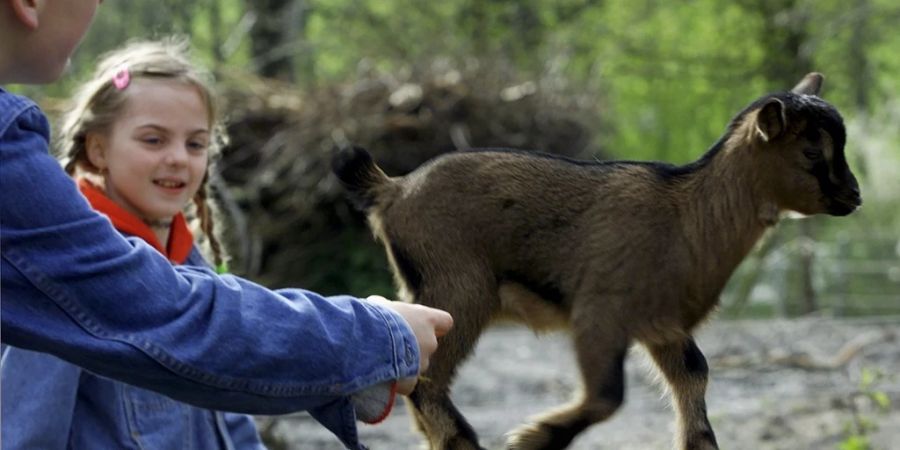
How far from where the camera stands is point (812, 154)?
8.73ft

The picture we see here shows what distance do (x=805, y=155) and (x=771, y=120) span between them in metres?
0.12

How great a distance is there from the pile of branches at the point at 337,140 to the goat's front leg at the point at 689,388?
28.0 ft

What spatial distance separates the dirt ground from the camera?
636cm

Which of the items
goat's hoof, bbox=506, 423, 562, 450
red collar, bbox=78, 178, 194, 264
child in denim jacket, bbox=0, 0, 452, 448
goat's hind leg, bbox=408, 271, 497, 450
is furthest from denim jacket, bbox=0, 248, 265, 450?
child in denim jacket, bbox=0, 0, 452, 448

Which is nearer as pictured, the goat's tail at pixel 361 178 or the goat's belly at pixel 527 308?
the goat's belly at pixel 527 308

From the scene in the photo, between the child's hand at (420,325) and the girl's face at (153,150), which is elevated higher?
the child's hand at (420,325)

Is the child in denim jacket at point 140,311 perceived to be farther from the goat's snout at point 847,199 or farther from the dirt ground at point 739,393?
the dirt ground at point 739,393

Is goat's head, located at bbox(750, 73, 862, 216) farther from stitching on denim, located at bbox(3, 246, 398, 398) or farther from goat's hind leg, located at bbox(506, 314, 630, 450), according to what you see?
stitching on denim, located at bbox(3, 246, 398, 398)

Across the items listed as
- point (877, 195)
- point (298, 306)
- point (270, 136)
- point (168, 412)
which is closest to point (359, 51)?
point (270, 136)

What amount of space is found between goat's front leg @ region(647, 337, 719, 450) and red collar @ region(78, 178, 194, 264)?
144cm

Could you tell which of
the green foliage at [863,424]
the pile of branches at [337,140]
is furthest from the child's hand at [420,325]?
the pile of branches at [337,140]

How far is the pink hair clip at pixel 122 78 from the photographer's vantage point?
11.8 ft

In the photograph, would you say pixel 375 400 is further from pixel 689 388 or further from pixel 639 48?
pixel 639 48

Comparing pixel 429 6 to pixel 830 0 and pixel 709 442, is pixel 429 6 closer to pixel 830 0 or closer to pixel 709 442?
pixel 830 0
